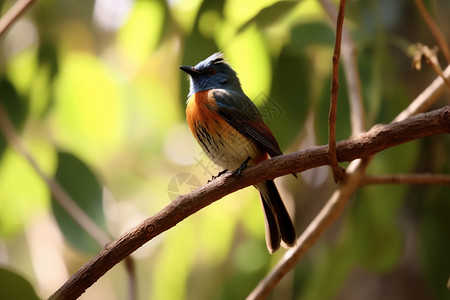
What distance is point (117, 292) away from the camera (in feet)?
14.2

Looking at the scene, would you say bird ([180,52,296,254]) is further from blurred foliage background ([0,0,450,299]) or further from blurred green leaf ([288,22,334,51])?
blurred green leaf ([288,22,334,51])

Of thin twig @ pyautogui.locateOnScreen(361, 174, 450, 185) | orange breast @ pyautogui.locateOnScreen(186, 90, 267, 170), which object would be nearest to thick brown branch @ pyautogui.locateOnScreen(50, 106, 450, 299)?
orange breast @ pyautogui.locateOnScreen(186, 90, 267, 170)

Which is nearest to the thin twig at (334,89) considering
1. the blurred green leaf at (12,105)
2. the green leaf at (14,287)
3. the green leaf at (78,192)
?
the green leaf at (14,287)

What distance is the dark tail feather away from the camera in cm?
191

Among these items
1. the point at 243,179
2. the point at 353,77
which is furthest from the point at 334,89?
the point at 353,77

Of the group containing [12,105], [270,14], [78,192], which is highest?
[12,105]

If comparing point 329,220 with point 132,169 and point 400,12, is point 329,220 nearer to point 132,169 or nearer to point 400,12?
point 400,12

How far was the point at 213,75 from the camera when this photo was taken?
6.11 feet

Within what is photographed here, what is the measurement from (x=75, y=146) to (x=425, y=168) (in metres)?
1.84

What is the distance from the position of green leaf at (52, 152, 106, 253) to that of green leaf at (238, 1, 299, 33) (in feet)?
3.33

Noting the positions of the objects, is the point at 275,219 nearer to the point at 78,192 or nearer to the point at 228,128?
the point at 228,128

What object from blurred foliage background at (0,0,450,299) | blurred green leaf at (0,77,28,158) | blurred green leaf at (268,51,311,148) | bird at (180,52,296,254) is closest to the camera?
bird at (180,52,296,254)

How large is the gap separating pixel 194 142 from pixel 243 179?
29.5 inches

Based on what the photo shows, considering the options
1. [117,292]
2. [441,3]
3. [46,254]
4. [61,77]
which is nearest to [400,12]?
[441,3]
